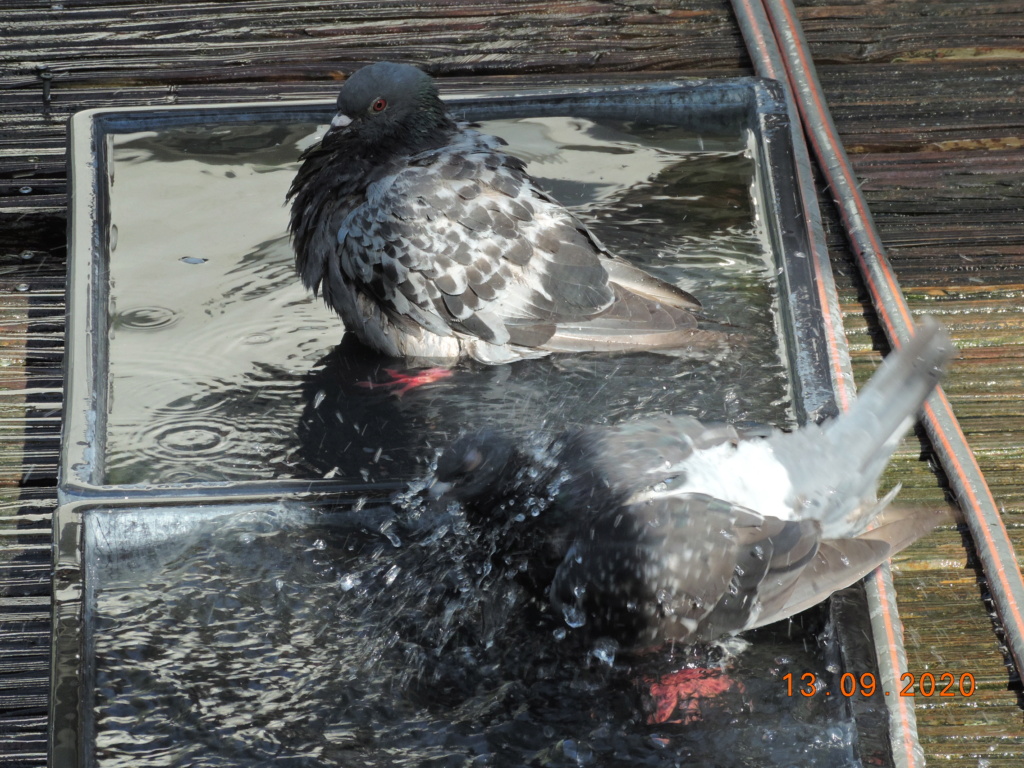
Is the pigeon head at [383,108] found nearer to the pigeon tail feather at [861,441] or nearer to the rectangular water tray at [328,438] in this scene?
the rectangular water tray at [328,438]

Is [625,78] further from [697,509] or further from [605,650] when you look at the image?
[605,650]

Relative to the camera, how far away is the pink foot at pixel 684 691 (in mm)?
2084

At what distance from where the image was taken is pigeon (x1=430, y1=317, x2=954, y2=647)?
214 centimetres

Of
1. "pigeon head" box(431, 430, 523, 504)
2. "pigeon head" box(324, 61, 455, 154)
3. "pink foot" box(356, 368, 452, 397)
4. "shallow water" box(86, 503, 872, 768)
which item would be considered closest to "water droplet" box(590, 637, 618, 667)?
"shallow water" box(86, 503, 872, 768)

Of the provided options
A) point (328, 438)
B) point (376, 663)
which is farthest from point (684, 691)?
point (328, 438)

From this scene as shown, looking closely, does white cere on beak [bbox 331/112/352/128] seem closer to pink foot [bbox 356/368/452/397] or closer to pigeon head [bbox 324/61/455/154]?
pigeon head [bbox 324/61/455/154]

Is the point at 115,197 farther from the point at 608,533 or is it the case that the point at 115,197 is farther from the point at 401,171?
the point at 608,533

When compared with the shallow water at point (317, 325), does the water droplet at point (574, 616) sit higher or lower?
lower

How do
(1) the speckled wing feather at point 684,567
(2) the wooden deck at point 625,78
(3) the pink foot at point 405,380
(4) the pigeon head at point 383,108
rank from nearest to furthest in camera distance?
(1) the speckled wing feather at point 684,567 → (2) the wooden deck at point 625,78 → (3) the pink foot at point 405,380 → (4) the pigeon head at point 383,108

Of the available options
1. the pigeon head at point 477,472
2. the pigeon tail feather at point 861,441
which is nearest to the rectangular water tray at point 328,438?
the pigeon head at point 477,472

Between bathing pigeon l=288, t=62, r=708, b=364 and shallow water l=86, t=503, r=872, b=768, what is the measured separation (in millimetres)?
814

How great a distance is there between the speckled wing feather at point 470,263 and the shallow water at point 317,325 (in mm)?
150

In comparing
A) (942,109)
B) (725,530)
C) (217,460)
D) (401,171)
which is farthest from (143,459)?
(942,109)

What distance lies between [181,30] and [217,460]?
278 centimetres
